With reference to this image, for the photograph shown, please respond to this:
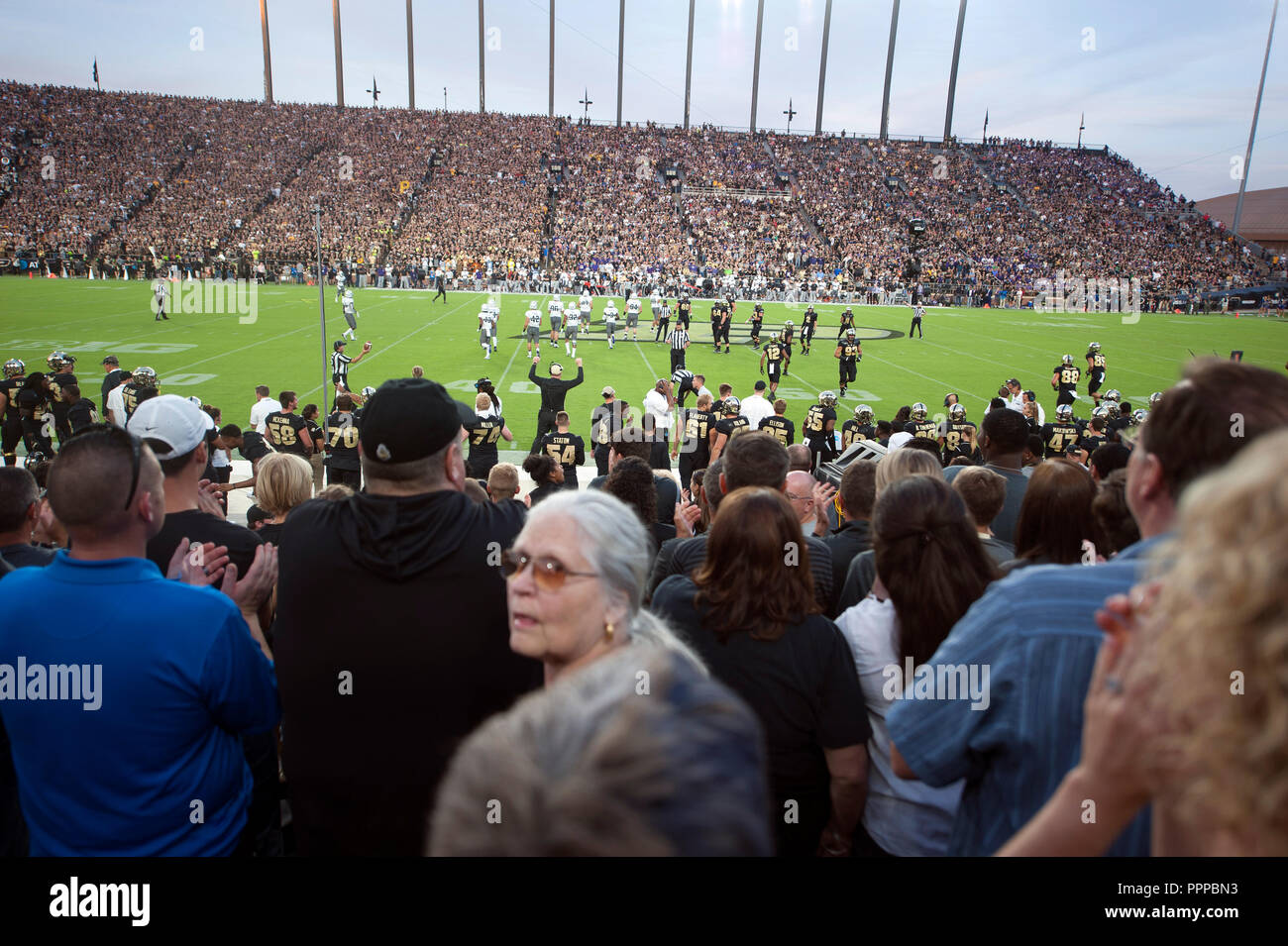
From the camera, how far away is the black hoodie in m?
2.05

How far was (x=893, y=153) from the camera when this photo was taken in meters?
65.1

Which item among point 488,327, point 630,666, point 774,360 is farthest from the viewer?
point 488,327

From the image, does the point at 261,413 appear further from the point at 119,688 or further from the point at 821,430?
the point at 119,688

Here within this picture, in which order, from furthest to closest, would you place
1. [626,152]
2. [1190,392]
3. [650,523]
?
[626,152]
[650,523]
[1190,392]

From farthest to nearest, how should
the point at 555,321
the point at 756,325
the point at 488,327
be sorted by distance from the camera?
1. the point at 756,325
2. the point at 555,321
3. the point at 488,327

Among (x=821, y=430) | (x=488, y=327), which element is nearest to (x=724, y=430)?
(x=821, y=430)

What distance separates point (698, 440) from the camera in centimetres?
1093

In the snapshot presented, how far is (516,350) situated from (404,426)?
21.7 m

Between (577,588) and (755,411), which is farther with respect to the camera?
(755,411)

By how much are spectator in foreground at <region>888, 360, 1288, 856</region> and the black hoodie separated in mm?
1199

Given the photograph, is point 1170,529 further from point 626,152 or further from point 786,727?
point 626,152

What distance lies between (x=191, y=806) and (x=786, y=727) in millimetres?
1813

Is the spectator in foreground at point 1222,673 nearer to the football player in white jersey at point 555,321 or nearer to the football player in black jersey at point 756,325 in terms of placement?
the football player in white jersey at point 555,321
